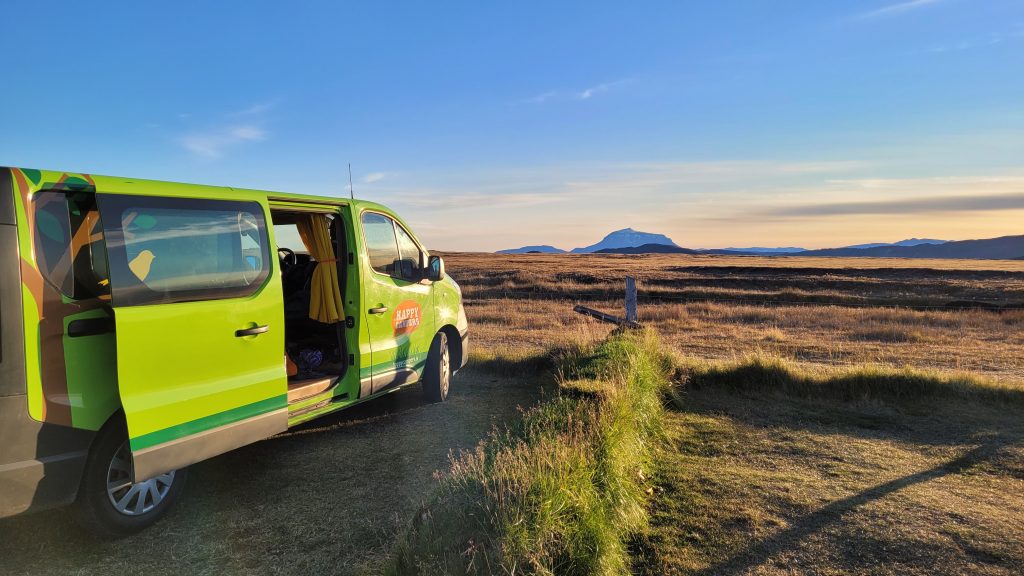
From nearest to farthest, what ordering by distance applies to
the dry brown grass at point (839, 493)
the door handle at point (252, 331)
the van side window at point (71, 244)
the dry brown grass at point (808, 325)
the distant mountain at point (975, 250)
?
the van side window at point (71, 244)
the dry brown grass at point (839, 493)
the door handle at point (252, 331)
the dry brown grass at point (808, 325)
the distant mountain at point (975, 250)

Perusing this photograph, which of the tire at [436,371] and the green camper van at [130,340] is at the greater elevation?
the green camper van at [130,340]

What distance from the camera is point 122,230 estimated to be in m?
3.46

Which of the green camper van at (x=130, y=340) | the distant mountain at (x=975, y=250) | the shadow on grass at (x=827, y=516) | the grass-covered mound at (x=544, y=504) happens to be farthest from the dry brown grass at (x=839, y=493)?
the distant mountain at (x=975, y=250)

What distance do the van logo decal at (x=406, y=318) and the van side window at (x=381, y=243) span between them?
1.18ft

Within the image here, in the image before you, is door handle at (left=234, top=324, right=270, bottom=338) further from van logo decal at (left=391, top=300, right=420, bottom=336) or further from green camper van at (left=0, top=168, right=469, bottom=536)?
van logo decal at (left=391, top=300, right=420, bottom=336)

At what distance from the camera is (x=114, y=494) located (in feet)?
11.8

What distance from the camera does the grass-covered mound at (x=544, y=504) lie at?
2.99 metres

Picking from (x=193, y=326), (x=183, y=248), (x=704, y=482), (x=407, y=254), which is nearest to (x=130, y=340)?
(x=193, y=326)

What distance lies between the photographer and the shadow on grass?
3.61m

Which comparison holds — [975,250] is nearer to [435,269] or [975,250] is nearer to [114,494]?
[435,269]

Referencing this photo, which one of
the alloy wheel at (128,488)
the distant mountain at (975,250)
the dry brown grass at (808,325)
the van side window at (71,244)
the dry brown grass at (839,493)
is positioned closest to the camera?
the van side window at (71,244)

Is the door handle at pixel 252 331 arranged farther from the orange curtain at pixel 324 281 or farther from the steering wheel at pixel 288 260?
the steering wheel at pixel 288 260

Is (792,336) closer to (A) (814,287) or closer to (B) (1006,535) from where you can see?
(B) (1006,535)

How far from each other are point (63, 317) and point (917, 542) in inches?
214
